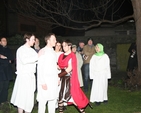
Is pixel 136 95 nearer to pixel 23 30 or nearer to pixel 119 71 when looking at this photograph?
pixel 119 71

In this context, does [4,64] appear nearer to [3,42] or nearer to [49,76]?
[3,42]

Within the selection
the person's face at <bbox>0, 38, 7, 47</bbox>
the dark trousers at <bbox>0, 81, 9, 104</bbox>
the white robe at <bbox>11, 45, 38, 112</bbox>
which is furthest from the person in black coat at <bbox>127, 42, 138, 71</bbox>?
the white robe at <bbox>11, 45, 38, 112</bbox>

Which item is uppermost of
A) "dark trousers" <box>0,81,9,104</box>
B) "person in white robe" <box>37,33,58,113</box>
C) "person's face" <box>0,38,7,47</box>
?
"person's face" <box>0,38,7,47</box>

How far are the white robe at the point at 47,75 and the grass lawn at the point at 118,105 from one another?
1822 millimetres

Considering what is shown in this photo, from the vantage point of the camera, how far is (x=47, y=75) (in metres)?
5.93

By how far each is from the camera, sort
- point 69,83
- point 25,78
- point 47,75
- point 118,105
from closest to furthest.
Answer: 1. point 47,75
2. point 25,78
3. point 69,83
4. point 118,105

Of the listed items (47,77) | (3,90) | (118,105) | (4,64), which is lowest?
(118,105)

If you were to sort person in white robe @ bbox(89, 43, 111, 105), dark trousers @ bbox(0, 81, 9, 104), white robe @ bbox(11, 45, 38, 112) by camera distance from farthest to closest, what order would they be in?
1. person in white robe @ bbox(89, 43, 111, 105)
2. dark trousers @ bbox(0, 81, 9, 104)
3. white robe @ bbox(11, 45, 38, 112)

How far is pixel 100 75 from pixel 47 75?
2.83 m

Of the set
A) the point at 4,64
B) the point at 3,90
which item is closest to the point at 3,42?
the point at 4,64

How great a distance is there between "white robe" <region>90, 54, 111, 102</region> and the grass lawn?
300mm

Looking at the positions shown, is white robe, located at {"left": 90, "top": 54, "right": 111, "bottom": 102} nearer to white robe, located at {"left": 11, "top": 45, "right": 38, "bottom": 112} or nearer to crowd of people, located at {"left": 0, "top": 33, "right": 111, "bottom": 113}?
crowd of people, located at {"left": 0, "top": 33, "right": 111, "bottom": 113}

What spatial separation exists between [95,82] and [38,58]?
2896mm

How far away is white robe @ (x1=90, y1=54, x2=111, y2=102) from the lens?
27.3 ft
